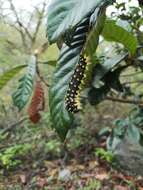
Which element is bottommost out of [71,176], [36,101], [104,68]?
[71,176]

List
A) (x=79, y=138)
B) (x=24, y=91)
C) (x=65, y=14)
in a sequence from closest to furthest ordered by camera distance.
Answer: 1. (x=65, y=14)
2. (x=24, y=91)
3. (x=79, y=138)

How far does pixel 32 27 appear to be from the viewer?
5.10 meters

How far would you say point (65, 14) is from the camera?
599mm

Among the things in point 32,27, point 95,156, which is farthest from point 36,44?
point 95,156

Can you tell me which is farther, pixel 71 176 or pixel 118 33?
pixel 71 176

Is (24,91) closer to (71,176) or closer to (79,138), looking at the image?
Answer: (71,176)

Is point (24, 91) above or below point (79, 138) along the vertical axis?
above

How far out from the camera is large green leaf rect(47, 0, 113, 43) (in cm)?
58

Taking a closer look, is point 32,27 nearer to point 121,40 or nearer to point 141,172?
point 141,172

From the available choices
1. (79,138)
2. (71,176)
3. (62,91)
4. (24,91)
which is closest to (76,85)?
(62,91)

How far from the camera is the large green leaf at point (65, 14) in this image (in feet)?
1.91

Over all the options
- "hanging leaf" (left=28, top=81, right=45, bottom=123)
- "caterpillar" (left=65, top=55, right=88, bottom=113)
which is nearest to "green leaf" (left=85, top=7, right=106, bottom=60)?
"caterpillar" (left=65, top=55, right=88, bottom=113)

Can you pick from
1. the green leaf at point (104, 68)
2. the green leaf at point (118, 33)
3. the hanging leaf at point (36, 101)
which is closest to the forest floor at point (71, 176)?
the hanging leaf at point (36, 101)

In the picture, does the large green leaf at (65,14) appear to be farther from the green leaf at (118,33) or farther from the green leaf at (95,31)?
the green leaf at (118,33)
